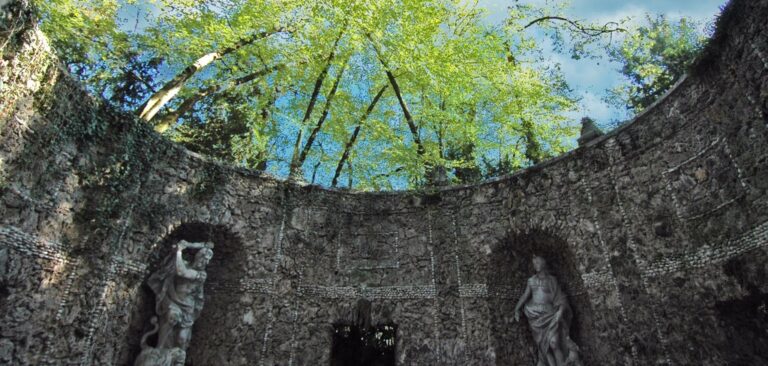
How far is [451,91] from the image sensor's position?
1036cm

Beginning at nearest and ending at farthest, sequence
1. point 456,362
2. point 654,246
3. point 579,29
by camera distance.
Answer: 1. point 654,246
2. point 456,362
3. point 579,29

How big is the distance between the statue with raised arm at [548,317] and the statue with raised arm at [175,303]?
533 cm

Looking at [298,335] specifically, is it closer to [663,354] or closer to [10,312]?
[10,312]

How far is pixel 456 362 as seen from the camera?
23.5ft

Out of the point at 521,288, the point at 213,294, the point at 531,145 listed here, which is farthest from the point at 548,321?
the point at 531,145

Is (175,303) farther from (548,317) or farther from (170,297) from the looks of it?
(548,317)

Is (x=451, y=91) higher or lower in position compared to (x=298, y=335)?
Result: higher

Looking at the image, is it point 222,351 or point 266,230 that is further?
point 266,230

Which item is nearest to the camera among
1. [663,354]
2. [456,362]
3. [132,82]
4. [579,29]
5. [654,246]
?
[663,354]

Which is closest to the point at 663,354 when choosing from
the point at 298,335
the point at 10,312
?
the point at 298,335

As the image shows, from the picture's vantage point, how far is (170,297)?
6453mm

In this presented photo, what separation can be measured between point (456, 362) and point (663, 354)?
9.96 feet

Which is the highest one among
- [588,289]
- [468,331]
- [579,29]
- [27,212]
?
[579,29]

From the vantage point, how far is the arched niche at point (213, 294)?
6566 mm
